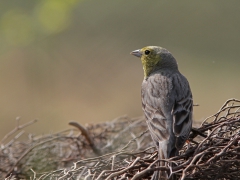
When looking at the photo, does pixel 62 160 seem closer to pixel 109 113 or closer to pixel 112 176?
pixel 112 176

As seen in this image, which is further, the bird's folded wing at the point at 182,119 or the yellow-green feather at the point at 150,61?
the yellow-green feather at the point at 150,61

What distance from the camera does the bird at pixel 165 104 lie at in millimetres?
4892

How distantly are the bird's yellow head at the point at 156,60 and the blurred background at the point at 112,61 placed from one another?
5.10 meters

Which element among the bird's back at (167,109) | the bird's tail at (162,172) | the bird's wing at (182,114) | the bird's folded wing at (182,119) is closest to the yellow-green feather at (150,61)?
the bird's back at (167,109)

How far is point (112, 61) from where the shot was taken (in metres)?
16.3

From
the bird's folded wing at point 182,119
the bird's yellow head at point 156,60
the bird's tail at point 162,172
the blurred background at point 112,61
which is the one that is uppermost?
the blurred background at point 112,61

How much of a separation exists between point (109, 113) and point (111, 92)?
1315 millimetres

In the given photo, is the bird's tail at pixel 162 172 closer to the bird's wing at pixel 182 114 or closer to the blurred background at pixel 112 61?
the bird's wing at pixel 182 114

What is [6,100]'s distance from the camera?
13.8 metres

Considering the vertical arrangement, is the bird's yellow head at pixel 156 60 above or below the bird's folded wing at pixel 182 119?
above

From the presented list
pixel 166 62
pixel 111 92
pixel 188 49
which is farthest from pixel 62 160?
pixel 188 49

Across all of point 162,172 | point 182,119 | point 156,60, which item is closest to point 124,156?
point 182,119

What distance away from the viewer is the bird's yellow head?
6.88 meters

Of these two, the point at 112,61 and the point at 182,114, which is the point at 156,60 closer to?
the point at 182,114
